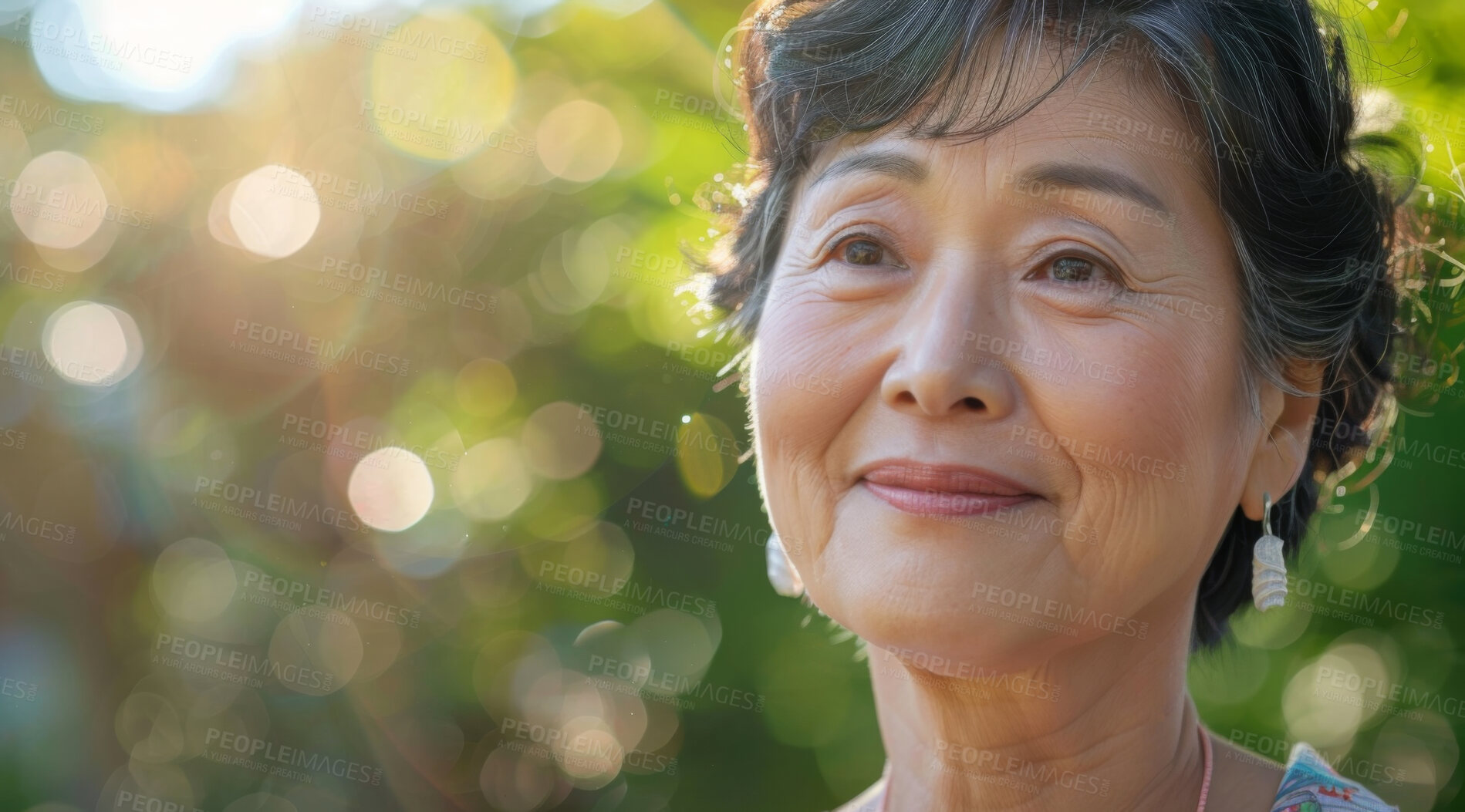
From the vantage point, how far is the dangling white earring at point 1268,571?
2.26 m

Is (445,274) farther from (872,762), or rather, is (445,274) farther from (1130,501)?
(1130,501)

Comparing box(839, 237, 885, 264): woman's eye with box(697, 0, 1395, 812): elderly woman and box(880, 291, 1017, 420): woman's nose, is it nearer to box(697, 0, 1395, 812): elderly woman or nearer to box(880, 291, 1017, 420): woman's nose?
box(697, 0, 1395, 812): elderly woman

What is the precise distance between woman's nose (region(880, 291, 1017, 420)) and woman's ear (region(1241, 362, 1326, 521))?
2.06 feet

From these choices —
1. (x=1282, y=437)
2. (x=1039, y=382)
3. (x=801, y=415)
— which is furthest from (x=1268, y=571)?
(x=801, y=415)

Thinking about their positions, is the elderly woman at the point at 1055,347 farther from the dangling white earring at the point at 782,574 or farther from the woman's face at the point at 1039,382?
the dangling white earring at the point at 782,574

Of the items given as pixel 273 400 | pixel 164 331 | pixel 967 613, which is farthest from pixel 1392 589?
pixel 164 331

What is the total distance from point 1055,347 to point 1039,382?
0.07 meters

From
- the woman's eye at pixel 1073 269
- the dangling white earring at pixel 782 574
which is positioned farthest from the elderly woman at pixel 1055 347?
the dangling white earring at pixel 782 574

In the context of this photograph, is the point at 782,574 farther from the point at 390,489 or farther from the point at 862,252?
the point at 390,489

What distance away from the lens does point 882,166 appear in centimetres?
214

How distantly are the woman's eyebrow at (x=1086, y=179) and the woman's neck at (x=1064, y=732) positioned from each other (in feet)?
2.79

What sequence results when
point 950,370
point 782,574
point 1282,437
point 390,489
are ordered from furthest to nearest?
point 390,489
point 782,574
point 1282,437
point 950,370

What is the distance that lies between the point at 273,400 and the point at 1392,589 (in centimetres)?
503

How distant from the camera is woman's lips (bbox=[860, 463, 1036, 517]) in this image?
1.98 m
